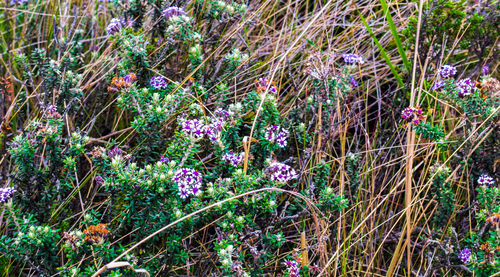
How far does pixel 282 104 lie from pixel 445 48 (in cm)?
127

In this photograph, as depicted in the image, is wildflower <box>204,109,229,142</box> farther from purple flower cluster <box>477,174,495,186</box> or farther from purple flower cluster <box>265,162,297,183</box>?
purple flower cluster <box>477,174,495,186</box>

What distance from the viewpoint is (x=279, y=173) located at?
2.14 metres

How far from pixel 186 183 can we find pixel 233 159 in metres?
0.32

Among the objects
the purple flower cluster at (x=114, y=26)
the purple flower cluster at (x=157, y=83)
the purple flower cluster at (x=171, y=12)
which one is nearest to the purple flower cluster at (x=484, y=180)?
the purple flower cluster at (x=157, y=83)

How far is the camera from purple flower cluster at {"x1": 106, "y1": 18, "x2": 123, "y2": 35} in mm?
2877

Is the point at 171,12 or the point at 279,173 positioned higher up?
the point at 171,12

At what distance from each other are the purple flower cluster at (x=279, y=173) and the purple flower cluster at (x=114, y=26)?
1499 millimetres

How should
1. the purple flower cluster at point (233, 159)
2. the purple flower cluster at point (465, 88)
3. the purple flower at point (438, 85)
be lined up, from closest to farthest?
the purple flower cluster at point (233, 159) → the purple flower cluster at point (465, 88) → the purple flower at point (438, 85)

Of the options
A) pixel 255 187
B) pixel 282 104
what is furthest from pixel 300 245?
pixel 282 104

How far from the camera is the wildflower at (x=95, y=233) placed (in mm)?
1977

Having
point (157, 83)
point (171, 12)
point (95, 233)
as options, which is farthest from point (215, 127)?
point (171, 12)

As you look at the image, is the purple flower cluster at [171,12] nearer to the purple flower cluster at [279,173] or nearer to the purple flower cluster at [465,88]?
the purple flower cluster at [279,173]

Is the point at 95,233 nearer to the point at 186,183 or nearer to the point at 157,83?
the point at 186,183

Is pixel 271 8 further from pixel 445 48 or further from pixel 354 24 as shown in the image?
pixel 445 48
